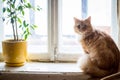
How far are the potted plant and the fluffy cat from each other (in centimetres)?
39

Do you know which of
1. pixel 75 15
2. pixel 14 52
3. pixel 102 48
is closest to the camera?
pixel 102 48

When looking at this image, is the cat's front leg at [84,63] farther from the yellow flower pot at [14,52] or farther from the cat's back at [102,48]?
the yellow flower pot at [14,52]

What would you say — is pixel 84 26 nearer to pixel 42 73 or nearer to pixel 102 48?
pixel 102 48

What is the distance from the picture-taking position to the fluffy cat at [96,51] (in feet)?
5.90

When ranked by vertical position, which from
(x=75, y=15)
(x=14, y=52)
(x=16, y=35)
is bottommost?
(x=14, y=52)

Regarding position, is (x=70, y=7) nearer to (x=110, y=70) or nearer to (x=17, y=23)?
(x=17, y=23)

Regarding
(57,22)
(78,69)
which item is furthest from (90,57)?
(57,22)

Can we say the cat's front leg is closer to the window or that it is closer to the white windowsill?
the white windowsill

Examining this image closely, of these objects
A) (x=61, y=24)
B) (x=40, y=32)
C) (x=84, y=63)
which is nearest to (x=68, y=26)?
(x=61, y=24)

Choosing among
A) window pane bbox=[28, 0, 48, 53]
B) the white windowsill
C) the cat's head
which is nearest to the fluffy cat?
the cat's head

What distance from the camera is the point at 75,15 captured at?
2125 mm

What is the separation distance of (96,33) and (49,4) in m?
0.47

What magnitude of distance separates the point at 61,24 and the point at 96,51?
0.43 meters

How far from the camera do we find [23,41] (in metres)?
1.97
